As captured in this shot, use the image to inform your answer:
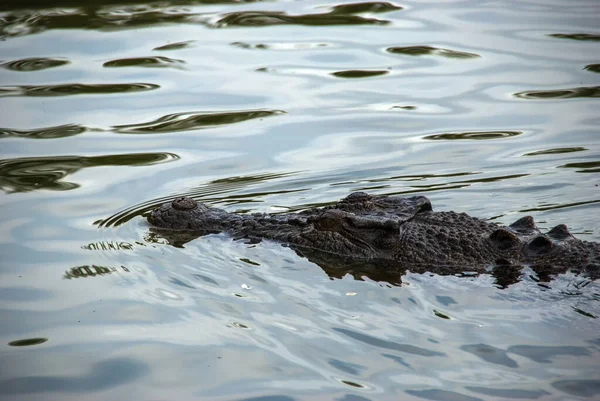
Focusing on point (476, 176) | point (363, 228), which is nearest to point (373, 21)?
point (476, 176)

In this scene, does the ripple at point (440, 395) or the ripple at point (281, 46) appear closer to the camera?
the ripple at point (440, 395)

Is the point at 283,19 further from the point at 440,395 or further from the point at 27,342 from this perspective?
the point at 440,395

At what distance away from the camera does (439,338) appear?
559cm

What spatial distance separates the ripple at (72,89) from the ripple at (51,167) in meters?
2.44

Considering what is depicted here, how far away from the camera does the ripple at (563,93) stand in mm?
11922

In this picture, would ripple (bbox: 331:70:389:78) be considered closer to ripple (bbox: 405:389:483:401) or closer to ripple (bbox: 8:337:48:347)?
ripple (bbox: 8:337:48:347)

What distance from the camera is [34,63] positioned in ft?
43.2

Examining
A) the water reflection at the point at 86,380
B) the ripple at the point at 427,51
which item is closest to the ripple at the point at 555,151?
the ripple at the point at 427,51

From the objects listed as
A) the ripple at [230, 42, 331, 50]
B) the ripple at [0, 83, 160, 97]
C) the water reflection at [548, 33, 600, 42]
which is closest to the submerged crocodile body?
the ripple at [0, 83, 160, 97]

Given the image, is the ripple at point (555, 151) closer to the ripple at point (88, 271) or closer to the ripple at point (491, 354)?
the ripple at point (491, 354)

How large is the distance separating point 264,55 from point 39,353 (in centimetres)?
874

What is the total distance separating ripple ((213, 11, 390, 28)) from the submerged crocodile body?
829 cm

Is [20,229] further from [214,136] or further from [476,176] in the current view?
[476,176]

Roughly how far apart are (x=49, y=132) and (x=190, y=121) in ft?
5.80
